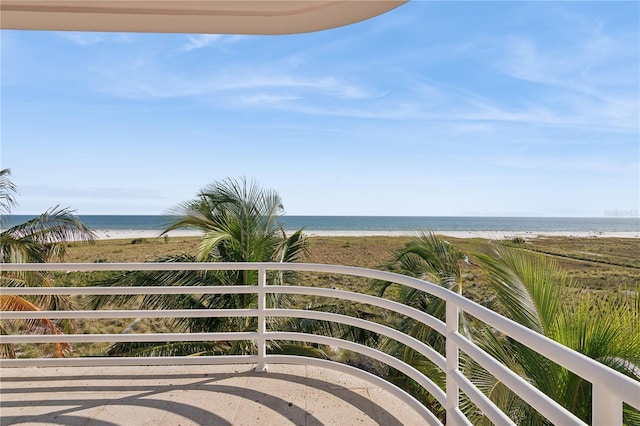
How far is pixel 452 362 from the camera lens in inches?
64.8

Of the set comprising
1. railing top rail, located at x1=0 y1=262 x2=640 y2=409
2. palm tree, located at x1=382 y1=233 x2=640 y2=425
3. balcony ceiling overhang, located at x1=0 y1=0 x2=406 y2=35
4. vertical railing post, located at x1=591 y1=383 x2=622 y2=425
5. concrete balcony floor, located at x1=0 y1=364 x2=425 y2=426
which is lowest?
concrete balcony floor, located at x1=0 y1=364 x2=425 y2=426

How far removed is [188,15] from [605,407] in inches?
107

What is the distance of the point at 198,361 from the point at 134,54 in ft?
38.2

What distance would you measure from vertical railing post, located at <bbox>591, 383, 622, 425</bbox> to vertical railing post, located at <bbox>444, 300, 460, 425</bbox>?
2.75 feet

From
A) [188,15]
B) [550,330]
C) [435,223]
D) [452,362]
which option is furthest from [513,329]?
[435,223]

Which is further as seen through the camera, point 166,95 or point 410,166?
point 410,166

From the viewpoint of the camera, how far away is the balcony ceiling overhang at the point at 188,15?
225 centimetres

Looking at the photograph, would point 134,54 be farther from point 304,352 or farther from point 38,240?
point 304,352

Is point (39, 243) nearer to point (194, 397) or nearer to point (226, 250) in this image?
point (226, 250)

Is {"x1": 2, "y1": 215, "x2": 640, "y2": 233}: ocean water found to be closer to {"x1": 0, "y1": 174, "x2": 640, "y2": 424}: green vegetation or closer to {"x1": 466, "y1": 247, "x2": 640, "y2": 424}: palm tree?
{"x1": 0, "y1": 174, "x2": 640, "y2": 424}: green vegetation

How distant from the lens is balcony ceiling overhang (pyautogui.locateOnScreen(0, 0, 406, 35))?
88.5 inches

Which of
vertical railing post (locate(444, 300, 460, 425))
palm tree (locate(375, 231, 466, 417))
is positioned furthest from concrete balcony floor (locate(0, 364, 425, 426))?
palm tree (locate(375, 231, 466, 417))

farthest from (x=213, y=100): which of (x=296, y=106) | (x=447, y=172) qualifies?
(x=447, y=172)

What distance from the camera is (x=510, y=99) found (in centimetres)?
2828
